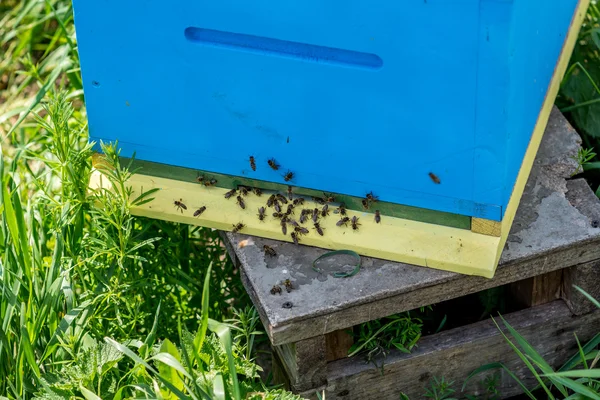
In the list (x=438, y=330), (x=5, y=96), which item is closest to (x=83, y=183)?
(x=438, y=330)

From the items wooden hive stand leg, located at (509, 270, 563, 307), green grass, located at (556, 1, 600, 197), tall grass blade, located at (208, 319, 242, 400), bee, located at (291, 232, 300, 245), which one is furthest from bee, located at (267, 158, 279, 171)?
green grass, located at (556, 1, 600, 197)

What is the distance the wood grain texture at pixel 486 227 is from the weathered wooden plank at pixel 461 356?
0.47m

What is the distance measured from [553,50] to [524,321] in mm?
885

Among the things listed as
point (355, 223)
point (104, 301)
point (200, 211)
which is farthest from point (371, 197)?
point (104, 301)

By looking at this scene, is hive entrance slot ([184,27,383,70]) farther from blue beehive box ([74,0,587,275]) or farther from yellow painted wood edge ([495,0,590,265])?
yellow painted wood edge ([495,0,590,265])

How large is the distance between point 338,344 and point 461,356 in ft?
1.37

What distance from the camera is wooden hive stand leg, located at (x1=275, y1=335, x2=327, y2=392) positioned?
103 inches

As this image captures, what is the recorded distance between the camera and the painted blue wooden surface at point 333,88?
2.24 metres

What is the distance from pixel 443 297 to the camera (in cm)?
265

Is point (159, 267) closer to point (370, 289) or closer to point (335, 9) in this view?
point (370, 289)

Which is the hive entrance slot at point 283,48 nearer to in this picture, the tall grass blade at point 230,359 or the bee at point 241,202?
the bee at point 241,202

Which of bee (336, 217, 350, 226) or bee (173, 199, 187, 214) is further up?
bee (173, 199, 187, 214)

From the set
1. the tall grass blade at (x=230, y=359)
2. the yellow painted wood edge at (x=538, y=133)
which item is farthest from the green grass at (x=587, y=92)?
the tall grass blade at (x=230, y=359)

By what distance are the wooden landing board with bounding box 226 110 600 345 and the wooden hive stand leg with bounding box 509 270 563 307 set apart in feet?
0.53
